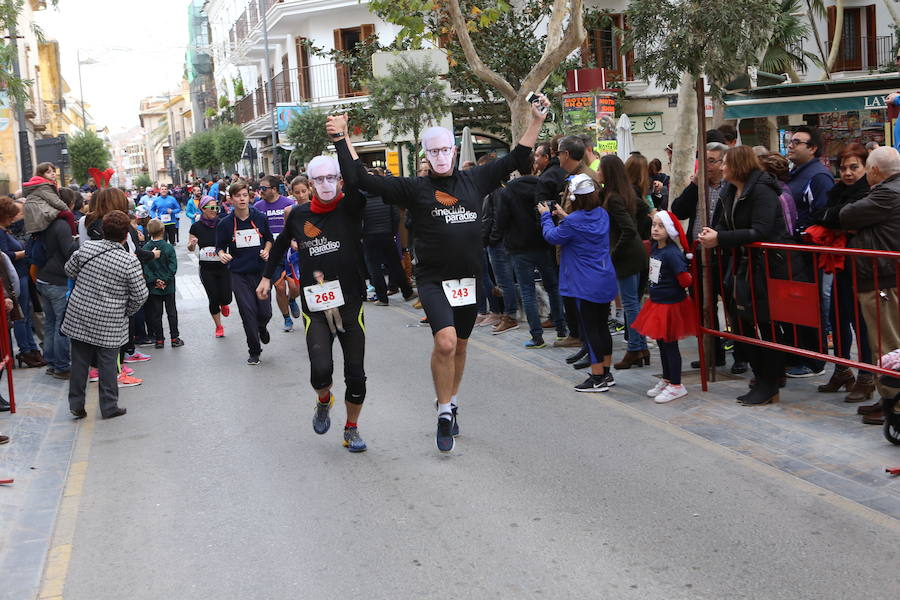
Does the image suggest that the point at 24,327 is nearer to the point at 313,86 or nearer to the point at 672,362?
the point at 672,362

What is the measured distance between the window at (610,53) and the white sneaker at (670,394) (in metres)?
23.3

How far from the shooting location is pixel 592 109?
59.4 ft

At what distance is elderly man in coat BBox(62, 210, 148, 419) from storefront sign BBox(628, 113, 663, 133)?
2435 centimetres

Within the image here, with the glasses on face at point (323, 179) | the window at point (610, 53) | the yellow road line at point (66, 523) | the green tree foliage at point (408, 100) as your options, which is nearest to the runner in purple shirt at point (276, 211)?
the yellow road line at point (66, 523)

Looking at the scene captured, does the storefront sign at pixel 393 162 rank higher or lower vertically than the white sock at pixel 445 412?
higher

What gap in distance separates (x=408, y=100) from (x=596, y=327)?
13769mm

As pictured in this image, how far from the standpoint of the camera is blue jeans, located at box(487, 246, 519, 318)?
11766 millimetres

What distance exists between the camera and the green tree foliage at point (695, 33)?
1064 centimetres

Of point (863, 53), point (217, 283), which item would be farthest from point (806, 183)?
point (863, 53)

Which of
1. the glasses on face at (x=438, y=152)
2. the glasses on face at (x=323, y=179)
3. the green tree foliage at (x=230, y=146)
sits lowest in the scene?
the glasses on face at (x=323, y=179)

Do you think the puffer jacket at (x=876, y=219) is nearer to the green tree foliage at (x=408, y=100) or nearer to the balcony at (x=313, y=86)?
the green tree foliage at (x=408, y=100)

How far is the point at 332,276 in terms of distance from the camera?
6863mm

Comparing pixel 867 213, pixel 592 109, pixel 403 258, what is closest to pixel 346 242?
pixel 867 213

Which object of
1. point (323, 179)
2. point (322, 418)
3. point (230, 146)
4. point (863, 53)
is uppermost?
point (863, 53)
